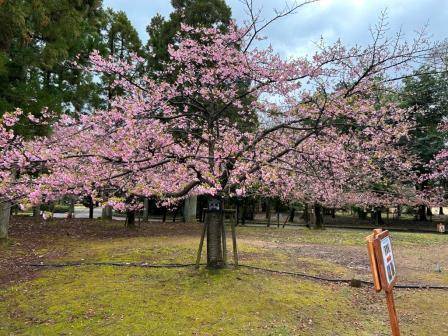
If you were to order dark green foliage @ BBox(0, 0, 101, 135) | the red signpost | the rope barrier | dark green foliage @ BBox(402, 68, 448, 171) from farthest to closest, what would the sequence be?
1. dark green foliage @ BBox(402, 68, 448, 171)
2. dark green foliage @ BBox(0, 0, 101, 135)
3. the rope barrier
4. the red signpost

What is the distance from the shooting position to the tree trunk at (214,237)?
7.93m

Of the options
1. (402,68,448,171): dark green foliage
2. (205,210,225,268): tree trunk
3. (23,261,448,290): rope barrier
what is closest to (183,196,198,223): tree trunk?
(402,68,448,171): dark green foliage

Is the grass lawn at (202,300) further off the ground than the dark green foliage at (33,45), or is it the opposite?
the dark green foliage at (33,45)

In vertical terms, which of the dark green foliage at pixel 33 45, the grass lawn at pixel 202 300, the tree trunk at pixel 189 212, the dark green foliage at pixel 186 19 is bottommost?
the grass lawn at pixel 202 300

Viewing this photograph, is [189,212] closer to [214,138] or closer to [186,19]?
[186,19]

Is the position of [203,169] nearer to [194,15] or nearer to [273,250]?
[273,250]

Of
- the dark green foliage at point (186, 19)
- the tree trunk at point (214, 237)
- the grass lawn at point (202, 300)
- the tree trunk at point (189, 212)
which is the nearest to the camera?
the grass lawn at point (202, 300)

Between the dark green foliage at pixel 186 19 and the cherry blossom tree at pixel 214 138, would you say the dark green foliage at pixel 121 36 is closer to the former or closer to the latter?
the dark green foliage at pixel 186 19

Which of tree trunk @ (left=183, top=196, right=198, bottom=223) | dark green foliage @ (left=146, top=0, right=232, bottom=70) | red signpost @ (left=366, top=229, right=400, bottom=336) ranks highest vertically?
dark green foliage @ (left=146, top=0, right=232, bottom=70)

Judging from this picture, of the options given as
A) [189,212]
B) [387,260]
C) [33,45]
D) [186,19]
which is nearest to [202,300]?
[387,260]

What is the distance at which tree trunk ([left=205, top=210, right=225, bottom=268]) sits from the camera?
7926 millimetres

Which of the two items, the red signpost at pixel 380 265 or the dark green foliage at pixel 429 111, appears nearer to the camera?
the red signpost at pixel 380 265

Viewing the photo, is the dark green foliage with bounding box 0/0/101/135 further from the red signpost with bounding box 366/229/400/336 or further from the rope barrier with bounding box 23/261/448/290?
the red signpost with bounding box 366/229/400/336

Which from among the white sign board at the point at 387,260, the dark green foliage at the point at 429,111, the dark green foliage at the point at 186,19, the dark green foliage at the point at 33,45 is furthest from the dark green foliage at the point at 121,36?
the white sign board at the point at 387,260
